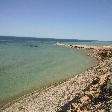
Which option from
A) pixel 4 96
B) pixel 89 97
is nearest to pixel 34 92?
pixel 4 96

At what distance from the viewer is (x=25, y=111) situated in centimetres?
1514

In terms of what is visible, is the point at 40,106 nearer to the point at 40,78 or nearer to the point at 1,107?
the point at 1,107

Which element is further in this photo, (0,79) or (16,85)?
(0,79)

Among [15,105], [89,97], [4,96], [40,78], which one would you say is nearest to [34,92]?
[4,96]

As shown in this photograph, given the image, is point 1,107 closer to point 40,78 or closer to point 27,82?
point 27,82

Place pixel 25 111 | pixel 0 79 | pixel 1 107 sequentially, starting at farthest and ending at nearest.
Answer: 1. pixel 0 79
2. pixel 1 107
3. pixel 25 111

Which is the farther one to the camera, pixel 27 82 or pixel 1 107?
pixel 27 82

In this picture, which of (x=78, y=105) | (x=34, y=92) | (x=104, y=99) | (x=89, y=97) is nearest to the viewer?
(x=104, y=99)

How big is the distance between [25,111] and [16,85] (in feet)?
28.6

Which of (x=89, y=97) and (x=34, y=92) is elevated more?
(x=89, y=97)

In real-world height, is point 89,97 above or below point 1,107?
above

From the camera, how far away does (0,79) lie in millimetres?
26062

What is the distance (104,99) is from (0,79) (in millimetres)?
17822

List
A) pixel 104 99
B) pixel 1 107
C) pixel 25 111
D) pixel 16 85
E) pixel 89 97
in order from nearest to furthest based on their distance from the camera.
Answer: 1. pixel 104 99
2. pixel 89 97
3. pixel 25 111
4. pixel 1 107
5. pixel 16 85
